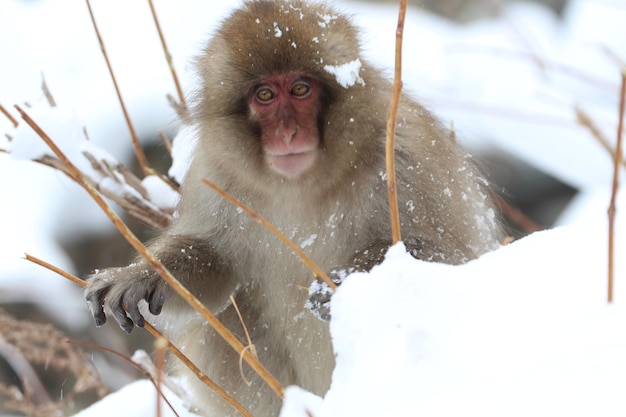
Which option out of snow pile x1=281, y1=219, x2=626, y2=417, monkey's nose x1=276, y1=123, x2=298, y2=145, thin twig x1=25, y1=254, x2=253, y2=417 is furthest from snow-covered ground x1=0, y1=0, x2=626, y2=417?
monkey's nose x1=276, y1=123, x2=298, y2=145

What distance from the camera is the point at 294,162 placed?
2.39 metres

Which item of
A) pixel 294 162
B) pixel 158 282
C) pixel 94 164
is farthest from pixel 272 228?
pixel 94 164

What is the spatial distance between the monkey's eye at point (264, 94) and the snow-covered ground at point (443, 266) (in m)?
0.43

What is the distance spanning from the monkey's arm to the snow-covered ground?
0.49m

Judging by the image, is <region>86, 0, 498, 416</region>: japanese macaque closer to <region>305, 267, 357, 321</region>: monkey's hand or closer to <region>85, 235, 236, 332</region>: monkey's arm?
<region>85, 235, 236, 332</region>: monkey's arm

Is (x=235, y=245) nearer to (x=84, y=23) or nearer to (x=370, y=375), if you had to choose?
(x=370, y=375)

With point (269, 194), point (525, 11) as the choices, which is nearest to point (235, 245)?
point (269, 194)

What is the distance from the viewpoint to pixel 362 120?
245cm

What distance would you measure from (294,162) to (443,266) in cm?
86

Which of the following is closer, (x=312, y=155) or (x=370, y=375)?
(x=370, y=375)

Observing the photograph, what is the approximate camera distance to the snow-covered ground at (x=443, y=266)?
1.36 meters

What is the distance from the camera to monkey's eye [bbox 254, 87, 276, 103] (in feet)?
8.04

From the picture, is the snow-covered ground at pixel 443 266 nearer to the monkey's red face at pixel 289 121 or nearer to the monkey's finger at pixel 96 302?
the monkey's red face at pixel 289 121

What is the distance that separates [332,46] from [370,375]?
1284 mm
